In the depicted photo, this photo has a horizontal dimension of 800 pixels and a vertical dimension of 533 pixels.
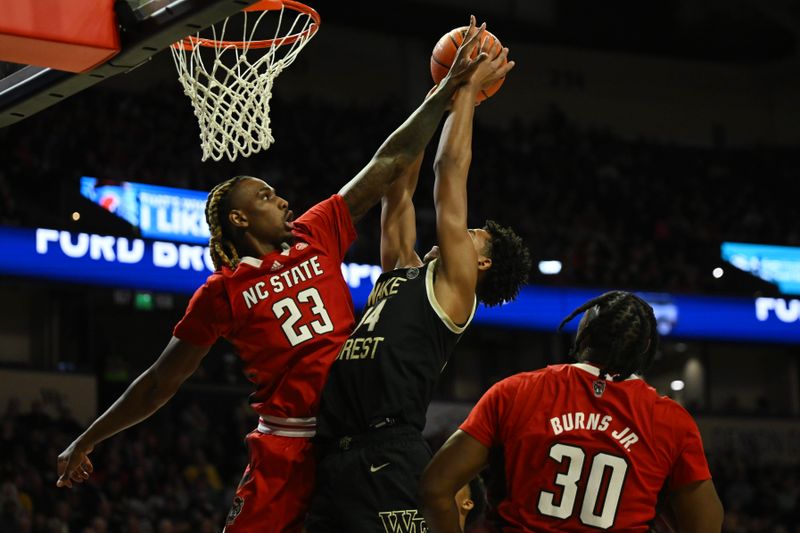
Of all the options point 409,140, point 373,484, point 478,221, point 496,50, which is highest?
point 496,50

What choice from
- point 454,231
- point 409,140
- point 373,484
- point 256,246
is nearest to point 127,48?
point 256,246

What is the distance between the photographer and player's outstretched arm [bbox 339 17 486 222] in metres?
4.49

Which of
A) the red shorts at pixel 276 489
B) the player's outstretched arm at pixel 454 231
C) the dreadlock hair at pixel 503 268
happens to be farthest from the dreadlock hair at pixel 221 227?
the dreadlock hair at pixel 503 268

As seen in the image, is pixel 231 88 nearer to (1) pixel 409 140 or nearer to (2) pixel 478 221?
(1) pixel 409 140

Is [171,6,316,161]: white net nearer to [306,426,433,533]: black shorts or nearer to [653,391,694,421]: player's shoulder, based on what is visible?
[306,426,433,533]: black shorts

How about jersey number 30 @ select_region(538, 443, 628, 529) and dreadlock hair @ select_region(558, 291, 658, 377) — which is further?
dreadlock hair @ select_region(558, 291, 658, 377)

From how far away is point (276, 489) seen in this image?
4.17m

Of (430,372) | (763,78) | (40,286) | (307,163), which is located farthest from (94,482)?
(763,78)

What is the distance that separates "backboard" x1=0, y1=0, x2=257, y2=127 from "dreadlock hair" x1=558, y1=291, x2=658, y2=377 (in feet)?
5.32

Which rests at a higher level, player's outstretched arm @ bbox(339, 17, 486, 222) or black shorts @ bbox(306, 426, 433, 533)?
player's outstretched arm @ bbox(339, 17, 486, 222)

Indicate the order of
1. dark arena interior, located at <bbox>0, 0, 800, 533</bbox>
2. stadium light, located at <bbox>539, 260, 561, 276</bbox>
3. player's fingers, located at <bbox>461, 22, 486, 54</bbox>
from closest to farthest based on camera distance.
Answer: player's fingers, located at <bbox>461, 22, 486, 54</bbox>, dark arena interior, located at <bbox>0, 0, 800, 533</bbox>, stadium light, located at <bbox>539, 260, 561, 276</bbox>

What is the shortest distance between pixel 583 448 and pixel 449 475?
42 centimetres

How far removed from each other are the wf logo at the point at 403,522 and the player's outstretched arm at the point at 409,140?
1264 millimetres

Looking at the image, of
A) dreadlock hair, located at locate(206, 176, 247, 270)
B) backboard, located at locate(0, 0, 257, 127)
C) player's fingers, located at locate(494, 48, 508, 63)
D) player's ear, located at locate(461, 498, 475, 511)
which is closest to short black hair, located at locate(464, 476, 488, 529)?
player's ear, located at locate(461, 498, 475, 511)
